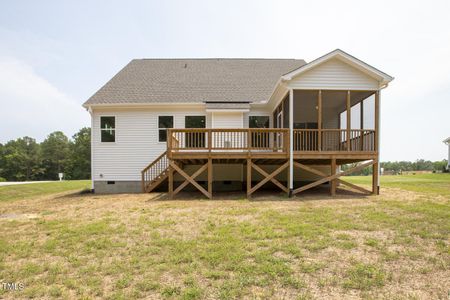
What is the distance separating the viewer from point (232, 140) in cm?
1183

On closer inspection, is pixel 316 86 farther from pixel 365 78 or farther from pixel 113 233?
pixel 113 233

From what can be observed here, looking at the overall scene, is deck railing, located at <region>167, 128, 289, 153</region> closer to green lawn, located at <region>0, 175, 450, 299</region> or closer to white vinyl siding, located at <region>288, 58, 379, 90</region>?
white vinyl siding, located at <region>288, 58, 379, 90</region>

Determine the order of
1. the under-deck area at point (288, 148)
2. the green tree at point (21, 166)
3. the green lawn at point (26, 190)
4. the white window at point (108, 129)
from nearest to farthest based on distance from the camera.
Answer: the under-deck area at point (288, 148) → the green lawn at point (26, 190) → the white window at point (108, 129) → the green tree at point (21, 166)

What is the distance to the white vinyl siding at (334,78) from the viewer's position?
31.3ft

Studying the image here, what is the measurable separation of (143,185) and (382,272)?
10.4 meters

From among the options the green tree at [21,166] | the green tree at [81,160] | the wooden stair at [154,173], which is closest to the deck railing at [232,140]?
the wooden stair at [154,173]

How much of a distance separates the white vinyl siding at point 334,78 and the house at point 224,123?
0.04 m

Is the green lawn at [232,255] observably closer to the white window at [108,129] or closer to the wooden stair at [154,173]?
the wooden stair at [154,173]

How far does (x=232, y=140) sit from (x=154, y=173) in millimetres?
4293

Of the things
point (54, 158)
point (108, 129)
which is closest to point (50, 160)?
point (54, 158)

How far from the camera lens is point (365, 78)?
963 centimetres

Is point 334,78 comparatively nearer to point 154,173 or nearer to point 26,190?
point 154,173

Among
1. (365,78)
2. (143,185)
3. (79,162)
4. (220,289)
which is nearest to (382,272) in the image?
(220,289)

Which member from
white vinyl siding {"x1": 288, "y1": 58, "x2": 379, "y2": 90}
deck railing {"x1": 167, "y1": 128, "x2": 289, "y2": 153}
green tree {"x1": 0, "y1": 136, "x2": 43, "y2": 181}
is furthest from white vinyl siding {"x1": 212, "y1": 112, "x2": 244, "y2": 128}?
green tree {"x1": 0, "y1": 136, "x2": 43, "y2": 181}
